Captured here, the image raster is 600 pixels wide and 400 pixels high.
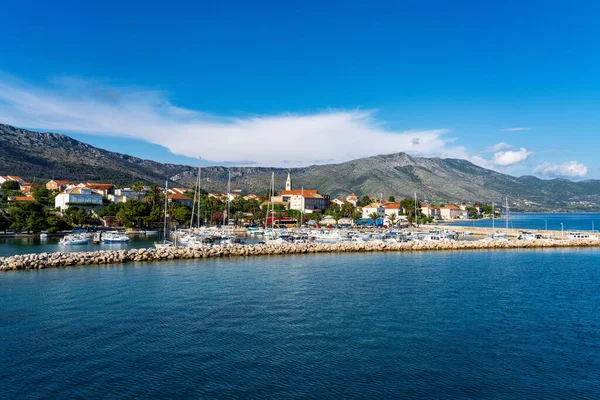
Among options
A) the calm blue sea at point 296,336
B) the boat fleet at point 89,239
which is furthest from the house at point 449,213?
the calm blue sea at point 296,336

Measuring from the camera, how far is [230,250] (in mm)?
49938

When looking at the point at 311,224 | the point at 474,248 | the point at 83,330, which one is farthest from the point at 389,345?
the point at 311,224

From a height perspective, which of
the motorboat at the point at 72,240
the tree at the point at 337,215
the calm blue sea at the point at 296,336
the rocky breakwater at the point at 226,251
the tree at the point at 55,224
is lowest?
the calm blue sea at the point at 296,336

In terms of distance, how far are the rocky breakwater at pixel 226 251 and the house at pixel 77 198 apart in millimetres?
59520

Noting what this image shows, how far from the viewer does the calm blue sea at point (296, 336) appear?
14781 mm

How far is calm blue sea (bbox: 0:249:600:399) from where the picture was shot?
14781mm

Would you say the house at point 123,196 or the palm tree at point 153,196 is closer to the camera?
the palm tree at point 153,196

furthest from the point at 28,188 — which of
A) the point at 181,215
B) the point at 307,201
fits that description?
the point at 307,201

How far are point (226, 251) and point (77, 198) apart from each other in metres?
64.2

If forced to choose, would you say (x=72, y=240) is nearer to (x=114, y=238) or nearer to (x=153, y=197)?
(x=114, y=238)

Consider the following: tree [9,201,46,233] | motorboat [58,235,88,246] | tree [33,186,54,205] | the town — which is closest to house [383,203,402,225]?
the town

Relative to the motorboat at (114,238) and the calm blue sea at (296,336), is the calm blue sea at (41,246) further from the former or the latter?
the calm blue sea at (296,336)

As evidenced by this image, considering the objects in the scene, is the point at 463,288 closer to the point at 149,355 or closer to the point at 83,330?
the point at 149,355

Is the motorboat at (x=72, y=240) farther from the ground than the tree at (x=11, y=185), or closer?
closer
